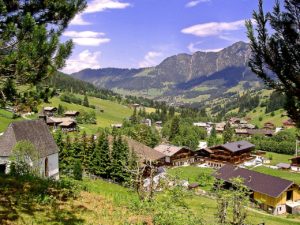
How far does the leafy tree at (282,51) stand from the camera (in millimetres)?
11531

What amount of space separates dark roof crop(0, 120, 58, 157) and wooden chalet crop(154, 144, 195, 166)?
58346 millimetres

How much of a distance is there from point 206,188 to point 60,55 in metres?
65.3

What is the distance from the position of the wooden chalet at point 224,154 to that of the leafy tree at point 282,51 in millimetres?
93975

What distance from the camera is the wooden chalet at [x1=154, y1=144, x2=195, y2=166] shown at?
331 ft

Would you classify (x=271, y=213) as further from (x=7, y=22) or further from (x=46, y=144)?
(x=7, y=22)

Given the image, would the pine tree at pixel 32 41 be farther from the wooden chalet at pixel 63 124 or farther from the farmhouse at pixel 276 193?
the wooden chalet at pixel 63 124

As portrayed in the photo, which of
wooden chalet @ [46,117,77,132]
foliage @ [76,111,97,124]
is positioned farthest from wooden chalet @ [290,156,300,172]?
foliage @ [76,111,97,124]

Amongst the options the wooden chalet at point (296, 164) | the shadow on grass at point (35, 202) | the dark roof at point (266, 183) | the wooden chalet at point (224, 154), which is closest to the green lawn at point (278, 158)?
the wooden chalet at point (296, 164)

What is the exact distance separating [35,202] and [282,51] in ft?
39.2

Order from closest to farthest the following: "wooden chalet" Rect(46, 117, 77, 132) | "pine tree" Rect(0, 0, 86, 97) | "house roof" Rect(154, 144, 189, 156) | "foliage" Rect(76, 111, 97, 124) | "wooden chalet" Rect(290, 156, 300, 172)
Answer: "pine tree" Rect(0, 0, 86, 97) < "wooden chalet" Rect(290, 156, 300, 172) < "house roof" Rect(154, 144, 189, 156) < "wooden chalet" Rect(46, 117, 77, 132) < "foliage" Rect(76, 111, 97, 124)

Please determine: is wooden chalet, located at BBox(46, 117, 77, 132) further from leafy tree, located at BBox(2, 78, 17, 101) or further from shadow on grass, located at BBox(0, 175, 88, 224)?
leafy tree, located at BBox(2, 78, 17, 101)

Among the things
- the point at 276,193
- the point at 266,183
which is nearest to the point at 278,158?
the point at 266,183

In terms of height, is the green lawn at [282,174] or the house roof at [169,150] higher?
the house roof at [169,150]

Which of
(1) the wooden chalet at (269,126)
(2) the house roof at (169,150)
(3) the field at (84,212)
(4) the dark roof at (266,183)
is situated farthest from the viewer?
(1) the wooden chalet at (269,126)
